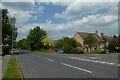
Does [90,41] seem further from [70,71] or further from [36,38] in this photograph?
[70,71]

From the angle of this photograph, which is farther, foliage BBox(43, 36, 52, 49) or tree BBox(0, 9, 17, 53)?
foliage BBox(43, 36, 52, 49)

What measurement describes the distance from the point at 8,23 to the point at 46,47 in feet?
186

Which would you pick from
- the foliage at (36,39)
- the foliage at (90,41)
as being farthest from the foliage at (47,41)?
the foliage at (90,41)

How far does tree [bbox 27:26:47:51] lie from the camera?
131125mm

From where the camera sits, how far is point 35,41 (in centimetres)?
13400

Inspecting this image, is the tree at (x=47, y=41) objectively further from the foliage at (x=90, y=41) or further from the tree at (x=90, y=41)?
the foliage at (x=90, y=41)

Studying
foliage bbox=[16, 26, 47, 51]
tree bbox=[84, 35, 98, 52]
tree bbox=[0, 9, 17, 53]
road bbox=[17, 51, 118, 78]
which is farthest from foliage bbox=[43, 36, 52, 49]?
road bbox=[17, 51, 118, 78]

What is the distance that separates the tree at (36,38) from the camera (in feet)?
430

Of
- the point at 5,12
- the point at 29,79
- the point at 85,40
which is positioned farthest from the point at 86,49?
the point at 29,79

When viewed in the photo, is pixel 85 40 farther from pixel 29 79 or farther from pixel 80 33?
pixel 29 79

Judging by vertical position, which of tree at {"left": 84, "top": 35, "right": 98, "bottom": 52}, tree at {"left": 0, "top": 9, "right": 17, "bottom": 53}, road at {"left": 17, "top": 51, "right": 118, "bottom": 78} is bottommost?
road at {"left": 17, "top": 51, "right": 118, "bottom": 78}

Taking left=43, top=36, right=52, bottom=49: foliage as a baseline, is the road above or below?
below

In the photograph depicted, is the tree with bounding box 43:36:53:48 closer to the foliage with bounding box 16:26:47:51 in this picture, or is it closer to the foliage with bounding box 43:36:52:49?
the foliage with bounding box 43:36:52:49

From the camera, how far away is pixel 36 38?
135m
